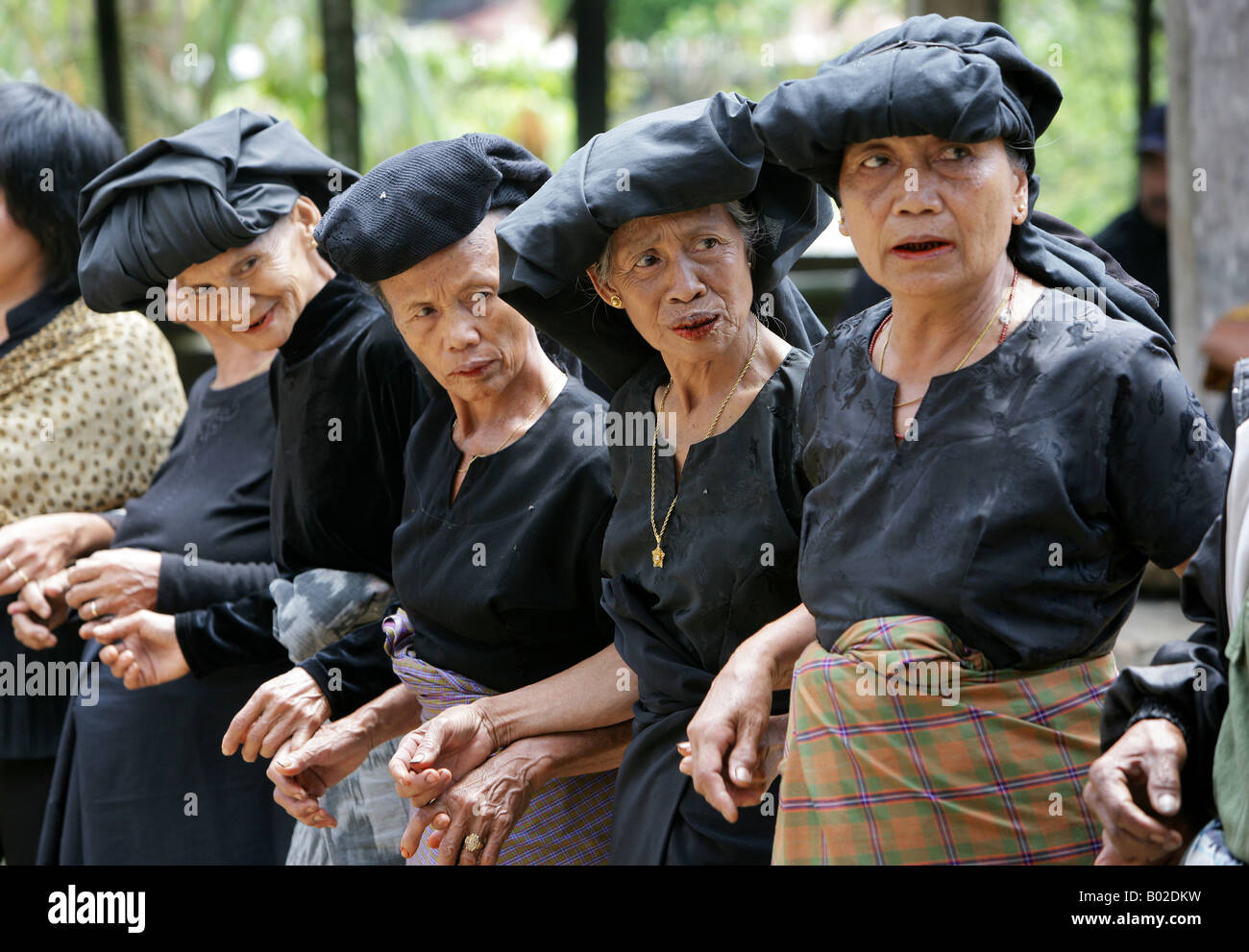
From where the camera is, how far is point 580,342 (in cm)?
244

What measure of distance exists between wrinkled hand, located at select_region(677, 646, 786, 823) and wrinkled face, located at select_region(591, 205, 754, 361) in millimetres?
496

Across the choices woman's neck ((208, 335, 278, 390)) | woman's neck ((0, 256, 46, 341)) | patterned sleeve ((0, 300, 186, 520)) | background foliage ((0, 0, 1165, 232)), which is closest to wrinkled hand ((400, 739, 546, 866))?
woman's neck ((208, 335, 278, 390))

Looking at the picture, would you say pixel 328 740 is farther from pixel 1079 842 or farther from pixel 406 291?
pixel 1079 842

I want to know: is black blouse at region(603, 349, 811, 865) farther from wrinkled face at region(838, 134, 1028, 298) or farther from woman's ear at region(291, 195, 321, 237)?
woman's ear at region(291, 195, 321, 237)

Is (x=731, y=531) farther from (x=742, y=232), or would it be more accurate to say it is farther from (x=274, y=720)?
(x=274, y=720)

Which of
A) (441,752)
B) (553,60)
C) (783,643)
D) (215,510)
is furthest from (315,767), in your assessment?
(553,60)

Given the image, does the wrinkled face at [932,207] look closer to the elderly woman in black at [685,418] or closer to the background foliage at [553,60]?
the elderly woman in black at [685,418]

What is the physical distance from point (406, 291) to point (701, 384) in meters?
0.55

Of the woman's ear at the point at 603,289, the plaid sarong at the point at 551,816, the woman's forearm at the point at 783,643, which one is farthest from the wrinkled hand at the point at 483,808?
the woman's ear at the point at 603,289

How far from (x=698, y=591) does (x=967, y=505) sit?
0.49 meters

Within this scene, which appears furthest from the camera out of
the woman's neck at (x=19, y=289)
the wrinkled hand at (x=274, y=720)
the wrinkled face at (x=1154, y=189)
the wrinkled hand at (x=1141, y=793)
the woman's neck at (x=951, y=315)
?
the wrinkled face at (x=1154, y=189)

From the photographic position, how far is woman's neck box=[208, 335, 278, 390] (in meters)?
3.33

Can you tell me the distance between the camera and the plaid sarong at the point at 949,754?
182 cm

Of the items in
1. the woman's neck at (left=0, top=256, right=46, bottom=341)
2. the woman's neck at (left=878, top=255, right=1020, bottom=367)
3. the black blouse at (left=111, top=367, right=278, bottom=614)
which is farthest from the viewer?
the woman's neck at (left=0, top=256, right=46, bottom=341)
